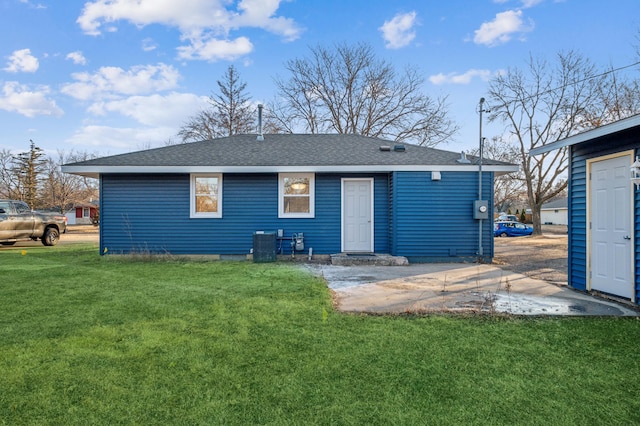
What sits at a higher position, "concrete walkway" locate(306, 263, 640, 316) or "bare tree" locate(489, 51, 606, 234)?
"bare tree" locate(489, 51, 606, 234)

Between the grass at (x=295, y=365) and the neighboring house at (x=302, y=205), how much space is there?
4.96 meters

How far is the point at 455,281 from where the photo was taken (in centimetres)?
671

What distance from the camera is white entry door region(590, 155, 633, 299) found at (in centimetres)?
513

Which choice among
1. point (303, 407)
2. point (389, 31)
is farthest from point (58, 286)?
point (389, 31)

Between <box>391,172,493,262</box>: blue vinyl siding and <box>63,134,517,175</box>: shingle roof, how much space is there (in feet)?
1.63

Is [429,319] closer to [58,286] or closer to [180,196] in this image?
[58,286]

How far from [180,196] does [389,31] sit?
38.9 feet

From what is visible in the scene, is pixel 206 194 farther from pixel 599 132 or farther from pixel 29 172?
pixel 29 172

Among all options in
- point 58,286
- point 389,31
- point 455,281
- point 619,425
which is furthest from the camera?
point 389,31

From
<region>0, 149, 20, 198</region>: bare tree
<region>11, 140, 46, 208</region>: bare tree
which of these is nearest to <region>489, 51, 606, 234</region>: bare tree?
<region>11, 140, 46, 208</region>: bare tree

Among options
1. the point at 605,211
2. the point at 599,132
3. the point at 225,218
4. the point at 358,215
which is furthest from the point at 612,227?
the point at 225,218

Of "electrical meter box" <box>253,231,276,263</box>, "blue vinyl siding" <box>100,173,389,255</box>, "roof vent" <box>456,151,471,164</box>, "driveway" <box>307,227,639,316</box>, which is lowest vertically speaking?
"driveway" <box>307,227,639,316</box>

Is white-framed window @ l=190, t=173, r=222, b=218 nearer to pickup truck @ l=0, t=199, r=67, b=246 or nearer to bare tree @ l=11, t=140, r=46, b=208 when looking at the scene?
pickup truck @ l=0, t=199, r=67, b=246

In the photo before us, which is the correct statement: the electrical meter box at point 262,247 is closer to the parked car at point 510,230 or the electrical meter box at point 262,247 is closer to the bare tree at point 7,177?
the parked car at point 510,230
